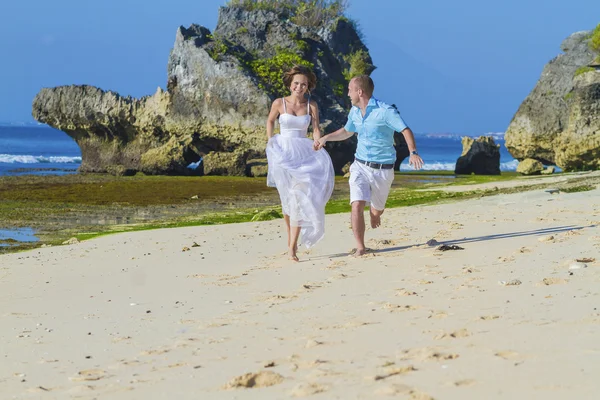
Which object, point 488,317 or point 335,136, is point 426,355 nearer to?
point 488,317

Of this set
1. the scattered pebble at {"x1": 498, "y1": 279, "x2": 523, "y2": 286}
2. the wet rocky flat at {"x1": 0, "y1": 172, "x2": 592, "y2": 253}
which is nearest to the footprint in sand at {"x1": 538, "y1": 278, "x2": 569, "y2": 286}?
the scattered pebble at {"x1": 498, "y1": 279, "x2": 523, "y2": 286}

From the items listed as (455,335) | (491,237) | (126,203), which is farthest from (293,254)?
(126,203)

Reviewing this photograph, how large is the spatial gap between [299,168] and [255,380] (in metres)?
5.12

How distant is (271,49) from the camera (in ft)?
133

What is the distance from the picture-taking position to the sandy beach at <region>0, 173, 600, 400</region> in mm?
4070

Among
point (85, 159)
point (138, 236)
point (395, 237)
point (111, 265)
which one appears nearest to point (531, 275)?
point (395, 237)

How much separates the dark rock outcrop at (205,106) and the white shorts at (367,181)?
25839mm

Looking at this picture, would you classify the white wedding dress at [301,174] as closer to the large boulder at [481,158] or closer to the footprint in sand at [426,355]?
the footprint in sand at [426,355]

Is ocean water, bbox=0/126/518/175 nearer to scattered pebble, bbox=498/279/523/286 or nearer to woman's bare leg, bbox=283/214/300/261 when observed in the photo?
A: woman's bare leg, bbox=283/214/300/261

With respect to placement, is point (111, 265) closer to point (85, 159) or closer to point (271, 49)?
point (271, 49)

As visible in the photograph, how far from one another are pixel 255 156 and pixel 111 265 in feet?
90.9

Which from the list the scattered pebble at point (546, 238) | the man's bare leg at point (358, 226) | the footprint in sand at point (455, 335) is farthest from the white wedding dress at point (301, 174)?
the footprint in sand at point (455, 335)

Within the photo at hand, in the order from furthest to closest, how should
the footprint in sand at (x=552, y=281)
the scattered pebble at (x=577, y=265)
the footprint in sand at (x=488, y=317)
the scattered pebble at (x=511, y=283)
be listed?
1. the scattered pebble at (x=577, y=265)
2. the scattered pebble at (x=511, y=283)
3. the footprint in sand at (x=552, y=281)
4. the footprint in sand at (x=488, y=317)

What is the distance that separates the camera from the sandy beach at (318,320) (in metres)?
4.07
